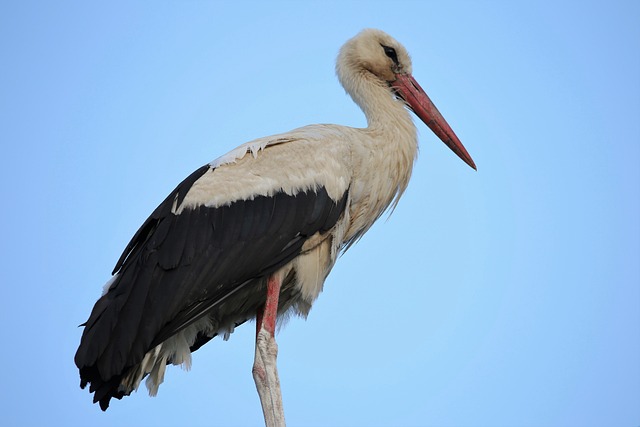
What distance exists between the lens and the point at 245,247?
942cm

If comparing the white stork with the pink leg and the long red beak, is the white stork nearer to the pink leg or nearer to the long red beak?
the pink leg

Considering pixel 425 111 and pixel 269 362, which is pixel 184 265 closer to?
pixel 269 362

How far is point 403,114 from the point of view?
1048cm

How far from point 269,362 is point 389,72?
2.64 m

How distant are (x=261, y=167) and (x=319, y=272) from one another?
872 millimetres

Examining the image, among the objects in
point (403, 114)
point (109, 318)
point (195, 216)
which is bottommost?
point (109, 318)

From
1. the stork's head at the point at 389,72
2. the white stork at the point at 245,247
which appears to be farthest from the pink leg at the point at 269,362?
the stork's head at the point at 389,72

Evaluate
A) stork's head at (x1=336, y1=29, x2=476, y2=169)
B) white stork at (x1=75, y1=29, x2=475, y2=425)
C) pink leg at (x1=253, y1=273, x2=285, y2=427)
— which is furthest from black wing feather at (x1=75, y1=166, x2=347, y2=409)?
stork's head at (x1=336, y1=29, x2=476, y2=169)

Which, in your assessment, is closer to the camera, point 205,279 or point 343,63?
point 205,279

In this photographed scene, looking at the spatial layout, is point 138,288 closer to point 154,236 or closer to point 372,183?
point 154,236

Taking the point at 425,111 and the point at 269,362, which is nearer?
the point at 269,362

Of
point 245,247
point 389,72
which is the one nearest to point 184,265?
point 245,247

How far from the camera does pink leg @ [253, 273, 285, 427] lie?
942 centimetres

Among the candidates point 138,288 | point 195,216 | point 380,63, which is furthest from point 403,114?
point 138,288
